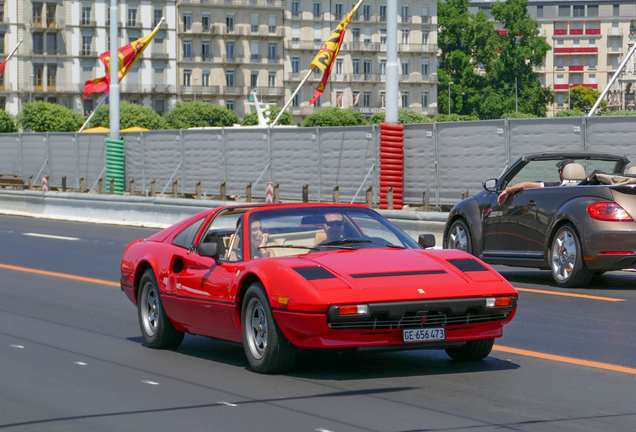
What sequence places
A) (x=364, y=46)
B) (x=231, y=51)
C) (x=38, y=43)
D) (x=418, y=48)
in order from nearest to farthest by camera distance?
1. (x=38, y=43)
2. (x=231, y=51)
3. (x=364, y=46)
4. (x=418, y=48)

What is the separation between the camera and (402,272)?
275 inches

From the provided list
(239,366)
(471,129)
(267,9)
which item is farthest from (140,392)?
(267,9)

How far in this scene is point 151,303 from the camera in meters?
8.86

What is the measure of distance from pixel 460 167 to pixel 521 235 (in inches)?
457

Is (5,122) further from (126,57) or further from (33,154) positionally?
(126,57)

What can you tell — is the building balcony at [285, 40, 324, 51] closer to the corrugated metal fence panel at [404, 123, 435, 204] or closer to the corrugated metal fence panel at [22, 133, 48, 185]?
the corrugated metal fence panel at [22, 133, 48, 185]

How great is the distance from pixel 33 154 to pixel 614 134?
91.9 ft

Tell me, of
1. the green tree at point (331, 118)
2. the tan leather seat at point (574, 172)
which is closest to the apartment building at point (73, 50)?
the green tree at point (331, 118)

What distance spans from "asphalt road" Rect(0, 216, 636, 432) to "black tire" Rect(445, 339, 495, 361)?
0.08m

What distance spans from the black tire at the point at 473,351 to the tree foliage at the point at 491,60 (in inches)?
4626

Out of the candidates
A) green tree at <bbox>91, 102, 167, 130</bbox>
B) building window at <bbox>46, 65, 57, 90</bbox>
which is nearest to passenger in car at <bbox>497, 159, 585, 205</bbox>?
green tree at <bbox>91, 102, 167, 130</bbox>

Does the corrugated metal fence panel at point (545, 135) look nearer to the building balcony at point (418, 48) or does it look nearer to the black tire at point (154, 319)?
the black tire at point (154, 319)

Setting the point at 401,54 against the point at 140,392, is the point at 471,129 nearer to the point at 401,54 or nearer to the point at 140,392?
the point at 140,392

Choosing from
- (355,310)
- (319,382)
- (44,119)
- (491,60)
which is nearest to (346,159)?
(319,382)
